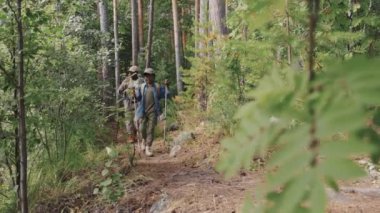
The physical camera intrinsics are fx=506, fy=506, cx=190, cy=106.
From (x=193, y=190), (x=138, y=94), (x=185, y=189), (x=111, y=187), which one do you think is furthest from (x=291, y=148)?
(x=138, y=94)

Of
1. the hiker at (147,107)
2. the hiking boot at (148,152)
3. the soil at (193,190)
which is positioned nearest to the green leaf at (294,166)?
the soil at (193,190)

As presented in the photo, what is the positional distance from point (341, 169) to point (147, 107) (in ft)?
30.1

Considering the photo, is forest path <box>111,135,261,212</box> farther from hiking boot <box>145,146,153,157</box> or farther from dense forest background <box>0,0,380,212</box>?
hiking boot <box>145,146,153,157</box>

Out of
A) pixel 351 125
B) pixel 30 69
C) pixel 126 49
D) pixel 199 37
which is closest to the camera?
pixel 351 125

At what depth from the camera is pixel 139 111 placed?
384 inches

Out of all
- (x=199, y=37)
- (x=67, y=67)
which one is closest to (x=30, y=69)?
(x=67, y=67)

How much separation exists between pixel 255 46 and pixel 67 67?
5553 millimetres

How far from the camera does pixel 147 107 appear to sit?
974cm

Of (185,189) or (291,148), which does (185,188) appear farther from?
(291,148)

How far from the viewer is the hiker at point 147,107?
964 cm

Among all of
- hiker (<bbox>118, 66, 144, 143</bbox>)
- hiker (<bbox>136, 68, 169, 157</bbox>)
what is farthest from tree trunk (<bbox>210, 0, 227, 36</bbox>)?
hiker (<bbox>136, 68, 169, 157</bbox>)

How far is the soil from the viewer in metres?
4.93

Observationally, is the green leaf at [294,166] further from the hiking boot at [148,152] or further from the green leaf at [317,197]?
the hiking boot at [148,152]

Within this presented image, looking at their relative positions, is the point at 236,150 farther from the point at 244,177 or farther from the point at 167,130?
the point at 167,130
